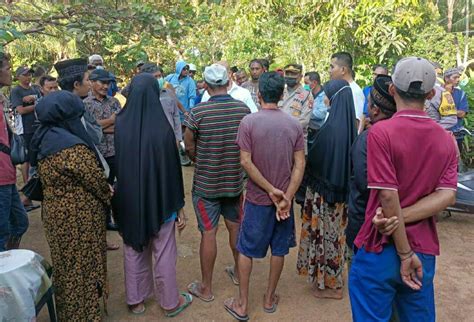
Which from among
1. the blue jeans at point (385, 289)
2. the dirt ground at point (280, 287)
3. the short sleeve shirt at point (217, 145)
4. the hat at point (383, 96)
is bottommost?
the dirt ground at point (280, 287)

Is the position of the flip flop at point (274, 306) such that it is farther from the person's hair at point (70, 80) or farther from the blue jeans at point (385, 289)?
the person's hair at point (70, 80)

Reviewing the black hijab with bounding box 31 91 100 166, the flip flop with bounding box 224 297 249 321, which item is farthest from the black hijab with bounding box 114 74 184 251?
the flip flop with bounding box 224 297 249 321

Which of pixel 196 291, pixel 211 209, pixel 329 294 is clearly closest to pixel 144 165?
pixel 211 209

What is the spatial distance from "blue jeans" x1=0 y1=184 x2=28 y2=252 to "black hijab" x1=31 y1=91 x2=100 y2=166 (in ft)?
2.11

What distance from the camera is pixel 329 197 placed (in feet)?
10.2

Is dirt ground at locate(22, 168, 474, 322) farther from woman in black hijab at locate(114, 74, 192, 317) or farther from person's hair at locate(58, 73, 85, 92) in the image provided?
person's hair at locate(58, 73, 85, 92)

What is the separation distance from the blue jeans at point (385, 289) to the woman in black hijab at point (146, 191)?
150cm

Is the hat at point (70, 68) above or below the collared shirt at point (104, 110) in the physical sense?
above

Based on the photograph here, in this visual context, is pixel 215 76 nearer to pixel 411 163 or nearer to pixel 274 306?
pixel 411 163

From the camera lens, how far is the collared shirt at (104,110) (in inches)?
153

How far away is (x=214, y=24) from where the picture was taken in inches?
477

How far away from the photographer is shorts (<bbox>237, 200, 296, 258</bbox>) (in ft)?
9.52

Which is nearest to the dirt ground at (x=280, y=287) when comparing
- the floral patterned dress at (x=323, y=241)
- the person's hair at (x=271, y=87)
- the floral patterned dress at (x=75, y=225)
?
the floral patterned dress at (x=323, y=241)

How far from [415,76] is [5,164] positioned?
294 cm
